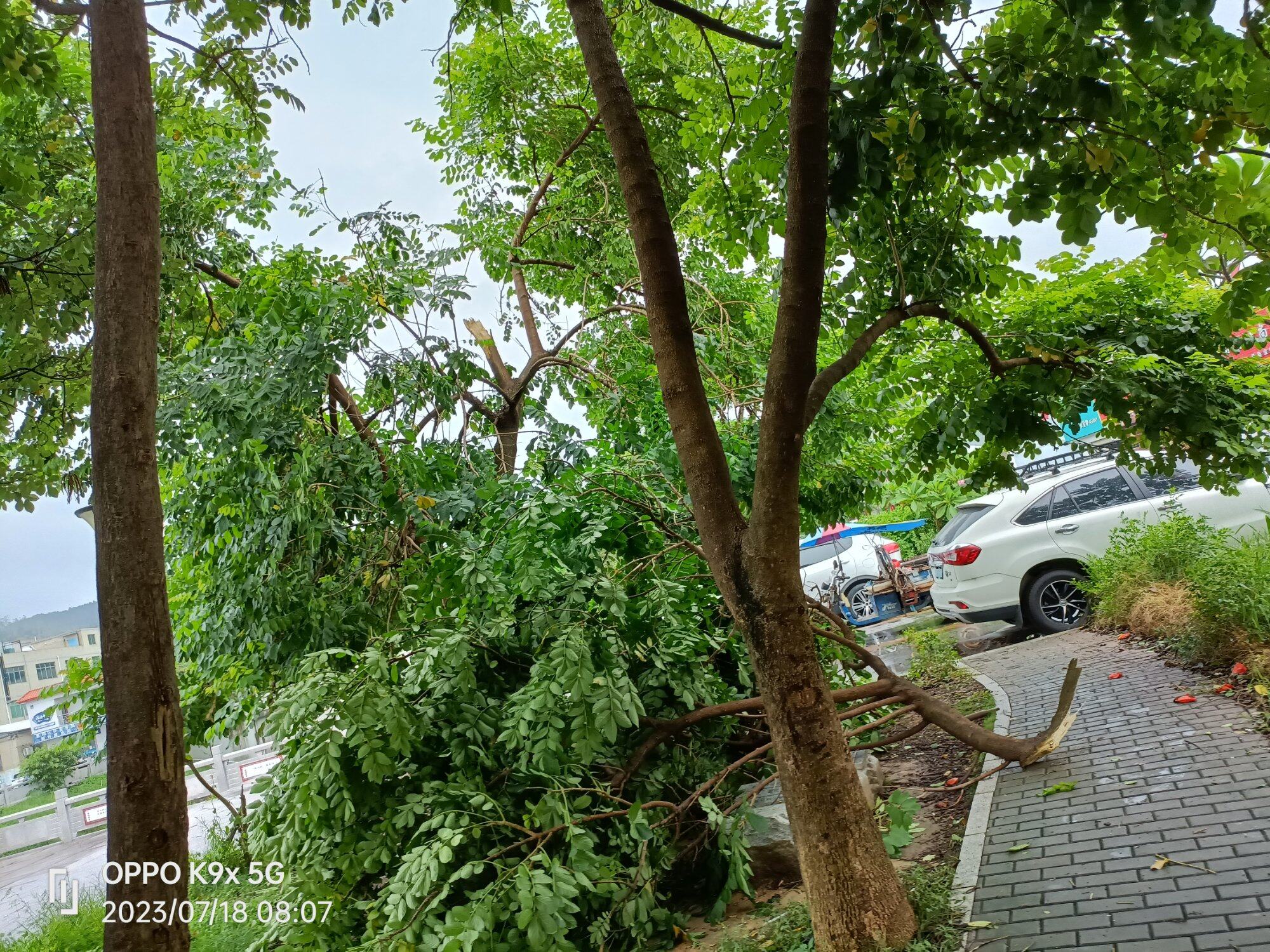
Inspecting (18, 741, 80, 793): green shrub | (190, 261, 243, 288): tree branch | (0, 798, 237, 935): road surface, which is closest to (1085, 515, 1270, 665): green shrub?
(0, 798, 237, 935): road surface

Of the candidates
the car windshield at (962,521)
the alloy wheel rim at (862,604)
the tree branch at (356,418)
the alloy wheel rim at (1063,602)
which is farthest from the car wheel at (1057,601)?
the tree branch at (356,418)

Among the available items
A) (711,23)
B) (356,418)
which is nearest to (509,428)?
(356,418)

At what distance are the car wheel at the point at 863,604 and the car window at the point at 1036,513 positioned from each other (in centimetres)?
690

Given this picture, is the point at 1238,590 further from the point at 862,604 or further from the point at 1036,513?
the point at 862,604

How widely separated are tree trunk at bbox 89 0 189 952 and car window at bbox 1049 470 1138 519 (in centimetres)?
1025

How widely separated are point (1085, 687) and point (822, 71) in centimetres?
614

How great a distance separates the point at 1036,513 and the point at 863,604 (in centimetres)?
720

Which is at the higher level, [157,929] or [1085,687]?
Answer: [157,929]

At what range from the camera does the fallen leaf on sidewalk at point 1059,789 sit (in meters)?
5.37

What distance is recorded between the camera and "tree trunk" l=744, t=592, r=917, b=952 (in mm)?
3674

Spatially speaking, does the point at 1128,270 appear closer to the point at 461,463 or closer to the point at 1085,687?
the point at 1085,687

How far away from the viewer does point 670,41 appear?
23.6 feet

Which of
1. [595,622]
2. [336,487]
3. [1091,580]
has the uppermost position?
[336,487]

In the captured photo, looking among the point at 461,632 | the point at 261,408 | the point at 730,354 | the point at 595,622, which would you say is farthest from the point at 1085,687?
the point at 261,408
